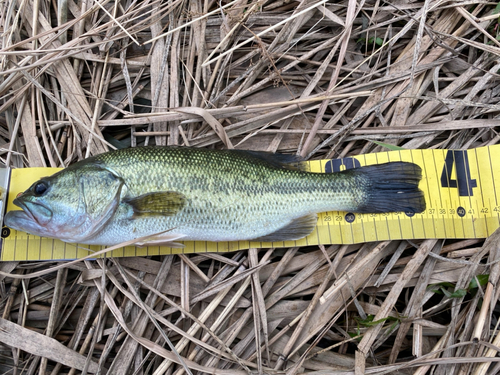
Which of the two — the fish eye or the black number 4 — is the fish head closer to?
the fish eye

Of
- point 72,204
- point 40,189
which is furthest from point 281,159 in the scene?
point 40,189

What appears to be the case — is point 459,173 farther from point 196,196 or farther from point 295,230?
point 196,196

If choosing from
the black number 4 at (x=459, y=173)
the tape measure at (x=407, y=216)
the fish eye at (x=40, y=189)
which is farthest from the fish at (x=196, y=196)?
the black number 4 at (x=459, y=173)

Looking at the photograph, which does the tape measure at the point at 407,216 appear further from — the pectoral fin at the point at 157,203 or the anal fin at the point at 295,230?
the pectoral fin at the point at 157,203

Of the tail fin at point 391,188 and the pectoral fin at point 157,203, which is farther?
the tail fin at point 391,188

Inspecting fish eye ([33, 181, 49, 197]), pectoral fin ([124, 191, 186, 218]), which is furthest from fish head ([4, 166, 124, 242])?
pectoral fin ([124, 191, 186, 218])

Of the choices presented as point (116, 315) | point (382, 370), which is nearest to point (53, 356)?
point (116, 315)
